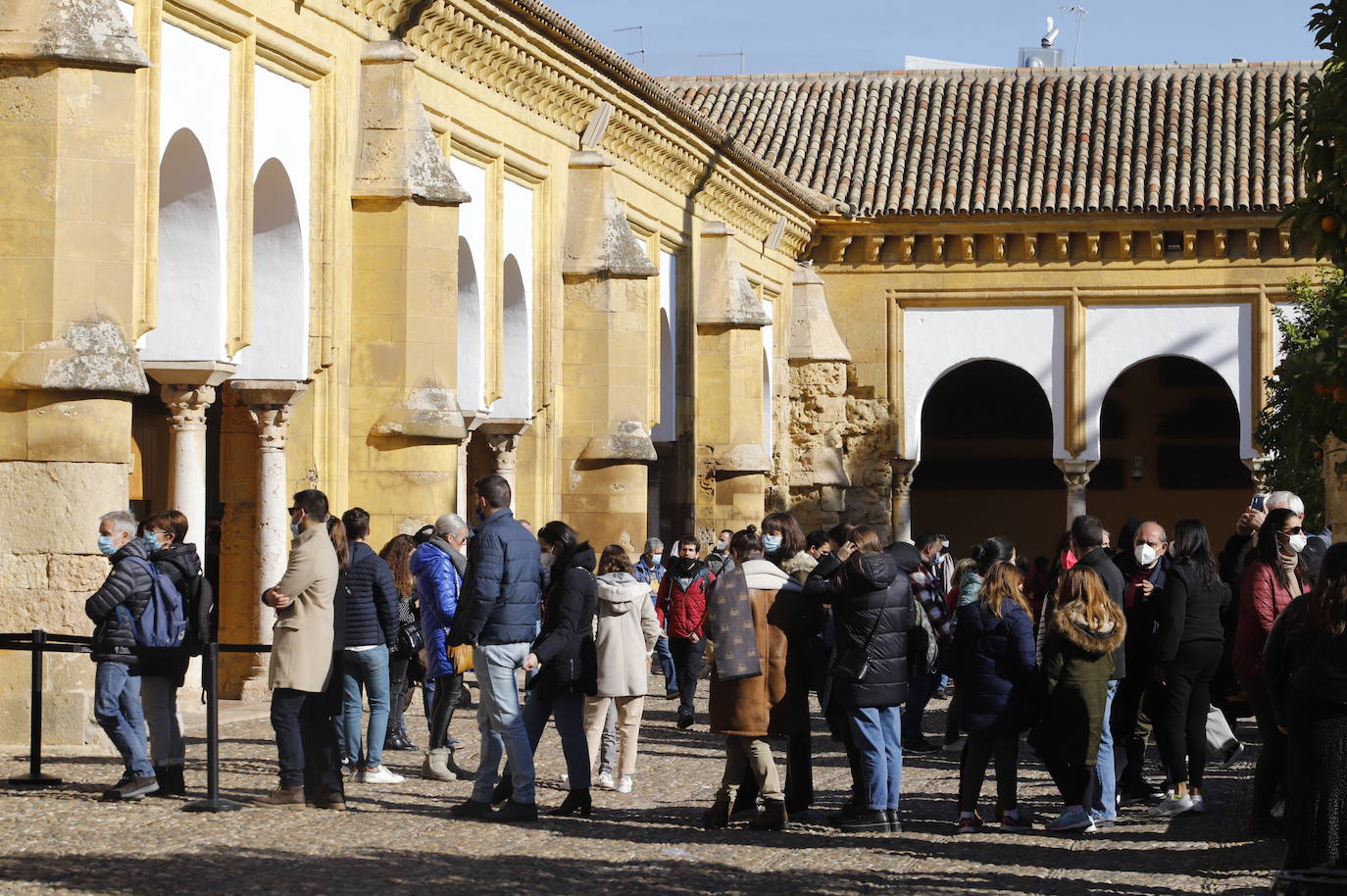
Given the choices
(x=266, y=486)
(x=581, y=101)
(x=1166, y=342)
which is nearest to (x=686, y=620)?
(x=266, y=486)

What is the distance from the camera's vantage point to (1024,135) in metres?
35.5

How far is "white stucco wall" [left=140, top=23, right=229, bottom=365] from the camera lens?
49.4ft

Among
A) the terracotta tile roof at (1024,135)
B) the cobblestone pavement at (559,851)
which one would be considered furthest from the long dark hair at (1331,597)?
the terracotta tile roof at (1024,135)

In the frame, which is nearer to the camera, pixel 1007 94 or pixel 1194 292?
pixel 1194 292

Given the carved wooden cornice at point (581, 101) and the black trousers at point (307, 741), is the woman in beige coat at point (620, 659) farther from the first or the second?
the carved wooden cornice at point (581, 101)

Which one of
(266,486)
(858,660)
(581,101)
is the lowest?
(858,660)

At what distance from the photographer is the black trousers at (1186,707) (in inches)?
426

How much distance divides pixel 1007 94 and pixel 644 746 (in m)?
24.6

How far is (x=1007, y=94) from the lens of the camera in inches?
1453

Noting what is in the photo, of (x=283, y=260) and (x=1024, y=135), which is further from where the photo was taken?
(x=1024, y=135)

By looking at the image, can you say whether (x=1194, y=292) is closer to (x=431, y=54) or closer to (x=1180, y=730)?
(x=431, y=54)

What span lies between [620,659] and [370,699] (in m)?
1.47

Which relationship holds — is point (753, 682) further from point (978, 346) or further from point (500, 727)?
point (978, 346)

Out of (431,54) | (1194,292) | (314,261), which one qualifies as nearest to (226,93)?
(314,261)
